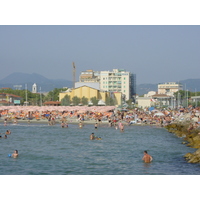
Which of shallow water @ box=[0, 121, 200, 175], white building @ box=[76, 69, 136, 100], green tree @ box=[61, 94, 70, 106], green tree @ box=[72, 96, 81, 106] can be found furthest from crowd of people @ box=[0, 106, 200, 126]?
white building @ box=[76, 69, 136, 100]

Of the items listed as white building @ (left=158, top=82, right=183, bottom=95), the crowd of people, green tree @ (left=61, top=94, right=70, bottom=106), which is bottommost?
the crowd of people

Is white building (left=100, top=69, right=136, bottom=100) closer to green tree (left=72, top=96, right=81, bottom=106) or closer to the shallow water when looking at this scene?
green tree (left=72, top=96, right=81, bottom=106)

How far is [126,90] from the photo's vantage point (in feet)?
436

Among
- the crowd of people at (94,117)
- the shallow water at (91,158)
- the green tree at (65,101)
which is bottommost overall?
the shallow water at (91,158)

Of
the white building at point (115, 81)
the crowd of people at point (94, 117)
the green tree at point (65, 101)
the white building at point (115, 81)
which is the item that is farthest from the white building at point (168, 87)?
the crowd of people at point (94, 117)

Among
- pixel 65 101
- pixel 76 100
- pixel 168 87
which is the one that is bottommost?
pixel 65 101

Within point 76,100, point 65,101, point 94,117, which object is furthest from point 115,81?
point 94,117

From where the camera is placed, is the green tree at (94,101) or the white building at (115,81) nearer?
the green tree at (94,101)

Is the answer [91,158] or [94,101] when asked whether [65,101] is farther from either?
A: [91,158]

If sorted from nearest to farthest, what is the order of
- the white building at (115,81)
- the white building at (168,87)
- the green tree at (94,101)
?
1. the green tree at (94,101)
2. the white building at (115,81)
3. the white building at (168,87)

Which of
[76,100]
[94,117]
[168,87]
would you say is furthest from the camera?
[168,87]

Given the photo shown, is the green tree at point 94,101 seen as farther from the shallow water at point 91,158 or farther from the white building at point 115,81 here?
the shallow water at point 91,158

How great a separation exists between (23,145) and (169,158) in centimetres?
1083
